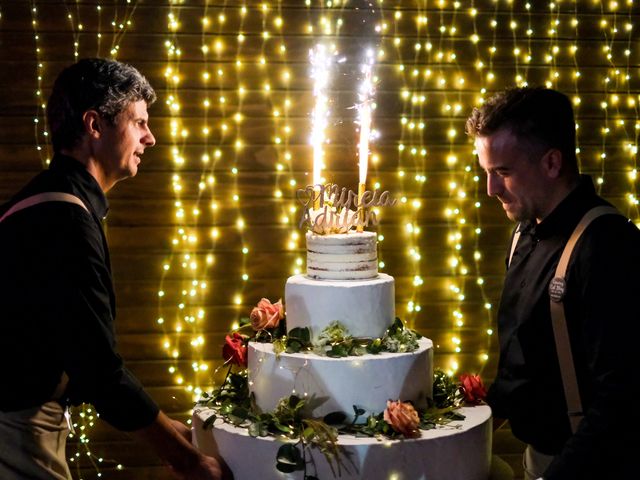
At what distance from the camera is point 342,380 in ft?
9.52

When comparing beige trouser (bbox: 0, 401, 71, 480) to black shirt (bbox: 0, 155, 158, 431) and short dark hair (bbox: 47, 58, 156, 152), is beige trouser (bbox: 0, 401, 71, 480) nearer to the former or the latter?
black shirt (bbox: 0, 155, 158, 431)

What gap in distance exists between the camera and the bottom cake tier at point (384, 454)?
2.76 metres

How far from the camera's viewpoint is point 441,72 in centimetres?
527

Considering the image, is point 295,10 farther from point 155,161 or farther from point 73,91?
point 73,91

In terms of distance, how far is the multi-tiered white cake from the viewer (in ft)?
9.18

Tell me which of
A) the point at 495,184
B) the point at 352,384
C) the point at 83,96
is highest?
the point at 83,96

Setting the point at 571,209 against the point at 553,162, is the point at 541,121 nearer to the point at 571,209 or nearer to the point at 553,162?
the point at 553,162

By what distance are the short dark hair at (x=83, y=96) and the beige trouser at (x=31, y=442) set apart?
97cm

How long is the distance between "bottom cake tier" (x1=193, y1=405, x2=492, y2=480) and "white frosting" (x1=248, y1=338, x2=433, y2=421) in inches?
6.1

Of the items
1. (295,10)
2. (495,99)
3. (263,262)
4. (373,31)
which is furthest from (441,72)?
(495,99)

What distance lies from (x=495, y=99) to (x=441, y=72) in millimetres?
2395

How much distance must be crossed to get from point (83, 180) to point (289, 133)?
100 inches

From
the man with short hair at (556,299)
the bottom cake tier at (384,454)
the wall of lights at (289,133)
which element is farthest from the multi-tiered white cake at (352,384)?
the wall of lights at (289,133)

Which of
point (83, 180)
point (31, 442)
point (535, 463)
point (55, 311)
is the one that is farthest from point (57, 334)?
point (535, 463)
